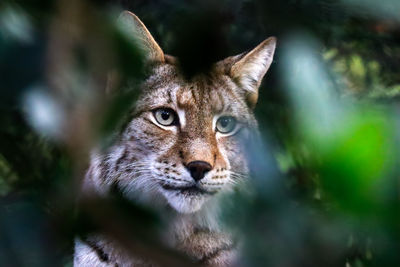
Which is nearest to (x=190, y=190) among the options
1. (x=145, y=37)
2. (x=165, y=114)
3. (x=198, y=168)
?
(x=198, y=168)

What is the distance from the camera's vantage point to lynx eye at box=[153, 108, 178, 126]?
106 centimetres

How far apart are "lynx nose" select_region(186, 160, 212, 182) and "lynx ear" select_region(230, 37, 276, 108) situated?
0.16 meters

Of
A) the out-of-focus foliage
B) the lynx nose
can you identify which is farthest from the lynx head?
the out-of-focus foliage

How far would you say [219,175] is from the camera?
945 mm

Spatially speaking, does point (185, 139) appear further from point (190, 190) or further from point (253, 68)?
point (253, 68)

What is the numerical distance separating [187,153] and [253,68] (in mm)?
220

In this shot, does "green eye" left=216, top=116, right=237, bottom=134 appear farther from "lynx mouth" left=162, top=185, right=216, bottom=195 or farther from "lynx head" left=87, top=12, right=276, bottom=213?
"lynx mouth" left=162, top=185, right=216, bottom=195

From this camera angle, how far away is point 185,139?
974 mm

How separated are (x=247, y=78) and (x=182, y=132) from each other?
0.16 meters

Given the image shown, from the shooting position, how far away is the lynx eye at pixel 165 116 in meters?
1.06

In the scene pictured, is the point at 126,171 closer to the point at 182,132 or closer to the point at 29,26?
the point at 182,132

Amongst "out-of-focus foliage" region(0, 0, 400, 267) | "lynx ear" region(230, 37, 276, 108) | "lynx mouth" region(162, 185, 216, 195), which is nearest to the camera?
"out-of-focus foliage" region(0, 0, 400, 267)

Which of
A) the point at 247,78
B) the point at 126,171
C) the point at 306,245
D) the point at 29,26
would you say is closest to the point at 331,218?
the point at 306,245

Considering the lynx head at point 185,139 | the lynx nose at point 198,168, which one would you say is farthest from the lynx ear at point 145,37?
the lynx nose at point 198,168
